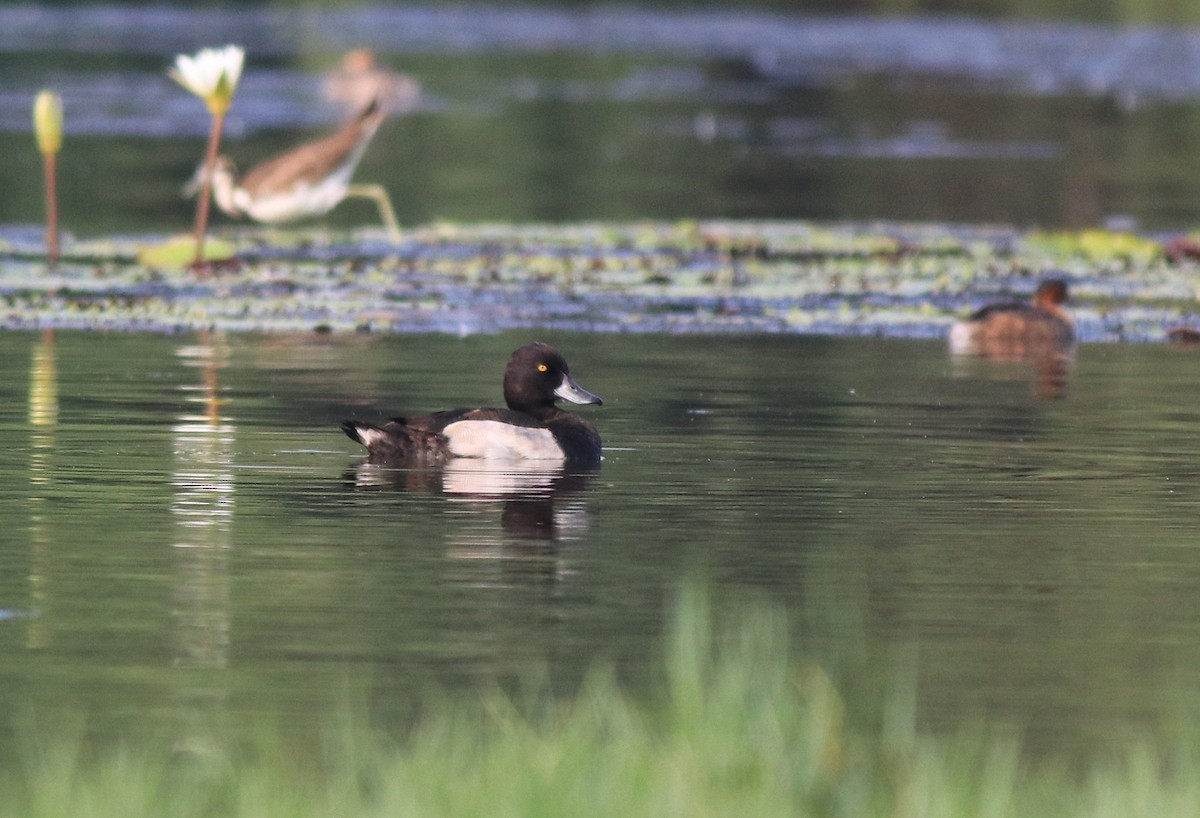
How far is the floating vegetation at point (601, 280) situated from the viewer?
1931 cm

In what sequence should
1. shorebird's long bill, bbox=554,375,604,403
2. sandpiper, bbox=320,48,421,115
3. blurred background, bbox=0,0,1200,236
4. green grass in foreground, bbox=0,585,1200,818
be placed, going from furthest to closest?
1. sandpiper, bbox=320,48,421,115
2. blurred background, bbox=0,0,1200,236
3. shorebird's long bill, bbox=554,375,604,403
4. green grass in foreground, bbox=0,585,1200,818

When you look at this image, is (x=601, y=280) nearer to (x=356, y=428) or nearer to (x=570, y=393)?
(x=570, y=393)

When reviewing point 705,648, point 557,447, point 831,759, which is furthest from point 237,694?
point 557,447

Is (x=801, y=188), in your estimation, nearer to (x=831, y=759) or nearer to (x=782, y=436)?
(x=782, y=436)

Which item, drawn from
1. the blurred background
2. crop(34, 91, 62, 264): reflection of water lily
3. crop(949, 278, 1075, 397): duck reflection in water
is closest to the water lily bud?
crop(34, 91, 62, 264): reflection of water lily

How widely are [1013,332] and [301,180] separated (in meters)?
8.30

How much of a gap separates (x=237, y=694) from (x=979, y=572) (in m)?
3.21

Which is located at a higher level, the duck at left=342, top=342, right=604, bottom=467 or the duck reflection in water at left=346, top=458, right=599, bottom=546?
the duck at left=342, top=342, right=604, bottom=467

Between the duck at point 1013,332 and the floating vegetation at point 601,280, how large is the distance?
83cm

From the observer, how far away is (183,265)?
21734mm

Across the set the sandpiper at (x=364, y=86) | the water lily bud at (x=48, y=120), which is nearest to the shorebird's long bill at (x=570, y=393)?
the water lily bud at (x=48, y=120)

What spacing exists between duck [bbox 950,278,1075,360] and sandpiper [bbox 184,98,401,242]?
720 centimetres

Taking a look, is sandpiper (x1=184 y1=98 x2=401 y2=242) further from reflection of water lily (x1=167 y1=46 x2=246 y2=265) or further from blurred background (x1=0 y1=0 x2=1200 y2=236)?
reflection of water lily (x1=167 y1=46 x2=246 y2=265)

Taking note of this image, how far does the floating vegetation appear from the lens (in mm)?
19312
